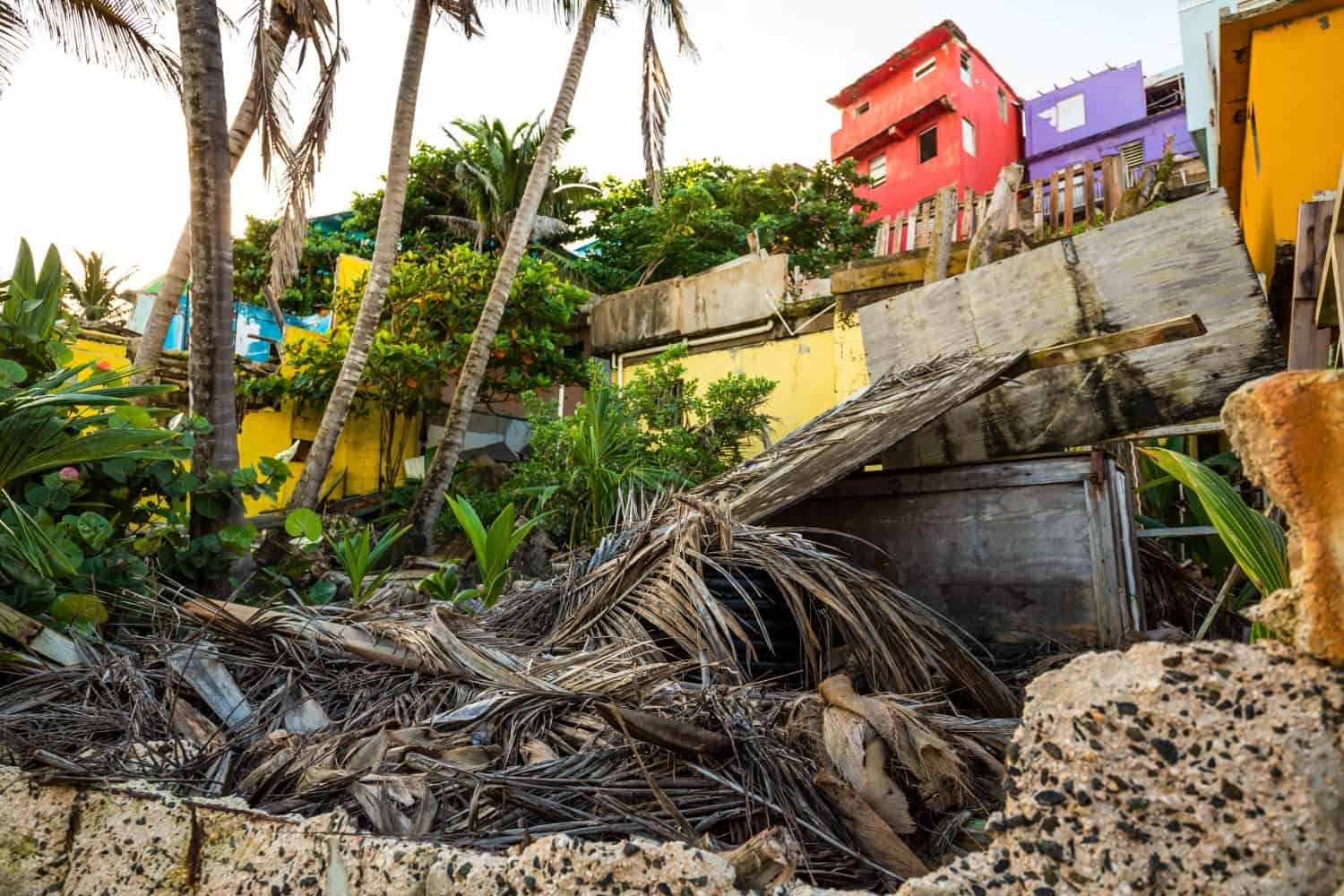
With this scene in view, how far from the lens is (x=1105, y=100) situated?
68.1ft

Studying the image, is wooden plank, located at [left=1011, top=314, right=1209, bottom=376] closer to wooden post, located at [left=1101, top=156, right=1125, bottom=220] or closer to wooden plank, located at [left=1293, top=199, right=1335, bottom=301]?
wooden plank, located at [left=1293, top=199, right=1335, bottom=301]

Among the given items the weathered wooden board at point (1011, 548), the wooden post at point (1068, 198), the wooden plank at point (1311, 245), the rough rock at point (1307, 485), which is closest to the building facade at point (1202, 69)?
the wooden post at point (1068, 198)

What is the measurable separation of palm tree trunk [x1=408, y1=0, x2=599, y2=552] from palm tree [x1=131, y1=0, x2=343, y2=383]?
2.10 meters

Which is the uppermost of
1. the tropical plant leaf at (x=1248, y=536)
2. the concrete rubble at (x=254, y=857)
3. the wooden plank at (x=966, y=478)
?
the wooden plank at (x=966, y=478)

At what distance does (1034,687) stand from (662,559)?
150 cm

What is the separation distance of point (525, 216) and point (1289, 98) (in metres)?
6.04

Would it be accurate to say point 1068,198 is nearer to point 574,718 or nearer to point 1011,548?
point 1011,548

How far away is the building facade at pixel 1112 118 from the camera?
19.6m

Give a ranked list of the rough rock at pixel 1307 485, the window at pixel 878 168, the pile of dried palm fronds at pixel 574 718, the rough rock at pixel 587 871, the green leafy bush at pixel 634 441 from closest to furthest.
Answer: the rough rock at pixel 1307 485 < the rough rock at pixel 587 871 < the pile of dried palm fronds at pixel 574 718 < the green leafy bush at pixel 634 441 < the window at pixel 878 168

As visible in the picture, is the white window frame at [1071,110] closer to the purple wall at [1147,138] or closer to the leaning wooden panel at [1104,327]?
the purple wall at [1147,138]

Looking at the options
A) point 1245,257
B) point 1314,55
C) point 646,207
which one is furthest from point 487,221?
point 1245,257

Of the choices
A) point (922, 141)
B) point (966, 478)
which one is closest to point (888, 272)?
point (966, 478)

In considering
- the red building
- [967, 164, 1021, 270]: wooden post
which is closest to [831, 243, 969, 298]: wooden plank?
[967, 164, 1021, 270]: wooden post

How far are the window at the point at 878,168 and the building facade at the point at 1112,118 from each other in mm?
4059
